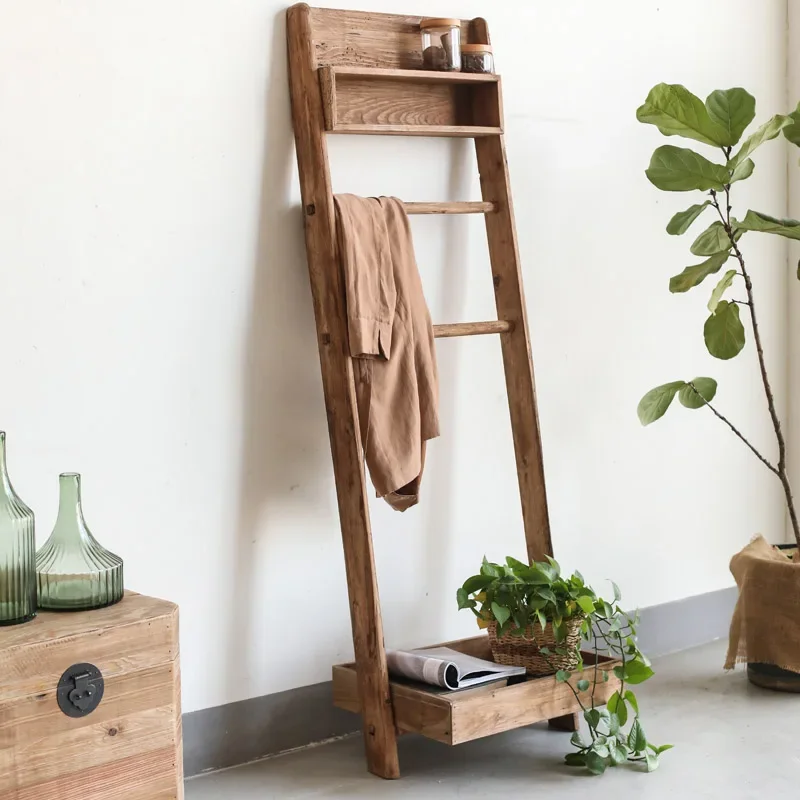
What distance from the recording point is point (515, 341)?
2.72 meters

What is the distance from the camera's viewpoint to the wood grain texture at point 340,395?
2363 millimetres

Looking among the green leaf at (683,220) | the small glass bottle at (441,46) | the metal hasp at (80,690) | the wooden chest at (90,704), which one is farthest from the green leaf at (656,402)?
the metal hasp at (80,690)

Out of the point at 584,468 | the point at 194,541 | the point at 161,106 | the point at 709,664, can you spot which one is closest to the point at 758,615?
the point at 709,664

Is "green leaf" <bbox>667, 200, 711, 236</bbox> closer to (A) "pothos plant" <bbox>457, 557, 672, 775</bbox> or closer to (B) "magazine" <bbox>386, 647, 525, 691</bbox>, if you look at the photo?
(A) "pothos plant" <bbox>457, 557, 672, 775</bbox>

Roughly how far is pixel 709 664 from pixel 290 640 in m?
1.29

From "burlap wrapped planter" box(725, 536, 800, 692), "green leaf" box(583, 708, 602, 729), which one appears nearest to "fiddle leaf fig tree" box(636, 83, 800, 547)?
"burlap wrapped planter" box(725, 536, 800, 692)

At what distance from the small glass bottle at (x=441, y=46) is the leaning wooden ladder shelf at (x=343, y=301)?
0.04m

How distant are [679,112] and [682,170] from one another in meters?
0.15

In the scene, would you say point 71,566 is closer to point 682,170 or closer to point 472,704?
point 472,704

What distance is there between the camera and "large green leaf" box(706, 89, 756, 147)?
A: 8.89ft

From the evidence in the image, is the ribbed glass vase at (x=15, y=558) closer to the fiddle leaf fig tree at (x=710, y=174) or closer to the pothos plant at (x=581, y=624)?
the pothos plant at (x=581, y=624)

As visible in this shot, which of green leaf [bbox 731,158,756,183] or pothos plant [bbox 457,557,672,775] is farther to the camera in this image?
green leaf [bbox 731,158,756,183]

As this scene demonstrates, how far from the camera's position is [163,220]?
2.29m

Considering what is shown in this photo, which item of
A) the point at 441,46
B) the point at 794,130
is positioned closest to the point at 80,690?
the point at 441,46
